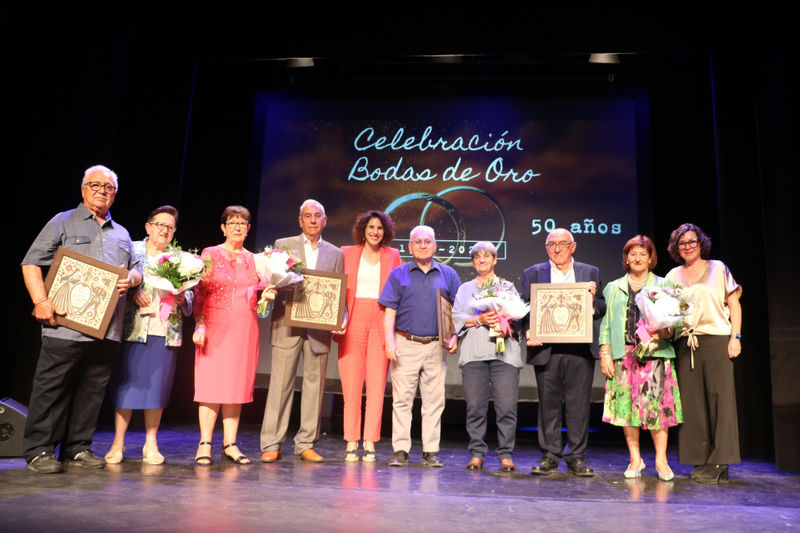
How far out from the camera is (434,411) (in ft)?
13.9

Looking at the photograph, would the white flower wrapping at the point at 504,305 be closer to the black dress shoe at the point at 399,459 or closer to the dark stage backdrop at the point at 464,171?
the black dress shoe at the point at 399,459

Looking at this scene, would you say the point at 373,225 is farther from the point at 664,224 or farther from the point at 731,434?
the point at 664,224

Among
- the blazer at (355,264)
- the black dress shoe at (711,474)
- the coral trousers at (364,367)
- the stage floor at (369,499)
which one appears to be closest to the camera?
the stage floor at (369,499)

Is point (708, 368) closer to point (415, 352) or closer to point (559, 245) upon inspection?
point (559, 245)

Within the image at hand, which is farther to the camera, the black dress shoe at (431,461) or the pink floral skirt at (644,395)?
the black dress shoe at (431,461)

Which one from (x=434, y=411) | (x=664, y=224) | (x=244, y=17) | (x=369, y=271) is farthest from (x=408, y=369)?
(x=244, y=17)

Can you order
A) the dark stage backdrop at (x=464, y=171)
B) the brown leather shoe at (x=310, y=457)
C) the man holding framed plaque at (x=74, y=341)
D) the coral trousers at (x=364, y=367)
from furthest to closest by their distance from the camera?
the dark stage backdrop at (x=464, y=171) < the coral trousers at (x=364, y=367) < the brown leather shoe at (x=310, y=457) < the man holding framed plaque at (x=74, y=341)

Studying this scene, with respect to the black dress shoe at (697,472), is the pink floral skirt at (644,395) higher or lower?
higher

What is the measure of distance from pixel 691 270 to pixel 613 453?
194 cm

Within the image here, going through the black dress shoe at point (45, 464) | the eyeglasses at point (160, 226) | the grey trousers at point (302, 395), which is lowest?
the black dress shoe at point (45, 464)

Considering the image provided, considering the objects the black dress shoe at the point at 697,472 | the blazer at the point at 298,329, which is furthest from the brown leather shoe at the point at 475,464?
the black dress shoe at the point at 697,472

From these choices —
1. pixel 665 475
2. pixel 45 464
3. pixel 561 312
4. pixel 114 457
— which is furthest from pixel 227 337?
pixel 665 475

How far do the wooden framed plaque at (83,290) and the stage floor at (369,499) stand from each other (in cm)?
85

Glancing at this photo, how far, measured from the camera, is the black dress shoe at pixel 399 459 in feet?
13.5
